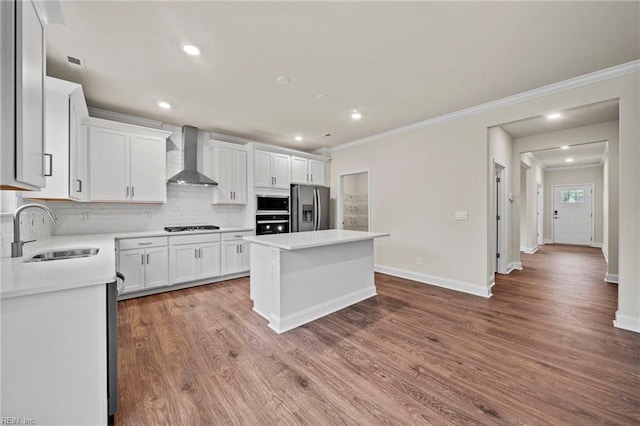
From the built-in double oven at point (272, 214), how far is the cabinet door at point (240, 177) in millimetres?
315

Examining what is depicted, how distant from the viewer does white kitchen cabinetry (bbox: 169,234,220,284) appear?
3.86 m

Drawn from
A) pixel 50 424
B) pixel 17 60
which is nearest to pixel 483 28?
pixel 17 60

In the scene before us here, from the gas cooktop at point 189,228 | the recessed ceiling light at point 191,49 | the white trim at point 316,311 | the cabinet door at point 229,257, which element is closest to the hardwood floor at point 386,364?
the white trim at point 316,311

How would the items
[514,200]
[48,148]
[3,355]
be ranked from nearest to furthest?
[3,355]
[48,148]
[514,200]

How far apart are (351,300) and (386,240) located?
1.87 m

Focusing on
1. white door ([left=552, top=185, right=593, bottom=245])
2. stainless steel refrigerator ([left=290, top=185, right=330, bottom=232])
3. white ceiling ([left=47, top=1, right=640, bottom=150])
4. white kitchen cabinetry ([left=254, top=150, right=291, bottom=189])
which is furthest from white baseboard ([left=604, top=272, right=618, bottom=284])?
white kitchen cabinetry ([left=254, top=150, right=291, bottom=189])

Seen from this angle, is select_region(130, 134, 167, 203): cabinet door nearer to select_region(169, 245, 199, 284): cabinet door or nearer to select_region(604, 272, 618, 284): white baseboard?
select_region(169, 245, 199, 284): cabinet door

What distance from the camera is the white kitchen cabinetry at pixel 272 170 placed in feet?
16.1

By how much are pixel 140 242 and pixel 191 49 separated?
266 centimetres

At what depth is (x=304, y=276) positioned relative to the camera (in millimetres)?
2838

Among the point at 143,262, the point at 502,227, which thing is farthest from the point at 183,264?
the point at 502,227

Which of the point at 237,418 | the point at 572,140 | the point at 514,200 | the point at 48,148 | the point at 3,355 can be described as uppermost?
the point at 572,140

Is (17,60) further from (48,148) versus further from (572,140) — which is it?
(572,140)

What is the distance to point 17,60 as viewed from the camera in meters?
1.15
